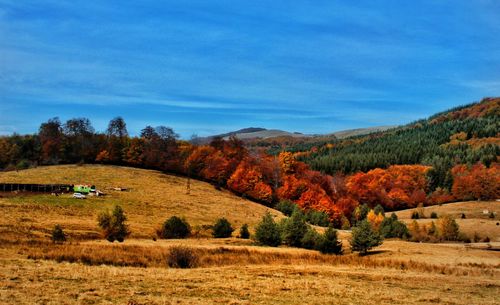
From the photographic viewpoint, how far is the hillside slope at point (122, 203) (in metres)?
55.9

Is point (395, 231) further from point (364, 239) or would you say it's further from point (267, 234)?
point (267, 234)

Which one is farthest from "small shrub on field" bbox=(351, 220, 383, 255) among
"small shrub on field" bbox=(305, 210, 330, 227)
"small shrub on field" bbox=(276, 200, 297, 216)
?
"small shrub on field" bbox=(276, 200, 297, 216)

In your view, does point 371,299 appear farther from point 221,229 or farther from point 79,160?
point 79,160

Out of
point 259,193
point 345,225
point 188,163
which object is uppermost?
point 188,163

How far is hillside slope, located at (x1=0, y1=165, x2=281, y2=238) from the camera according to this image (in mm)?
55938

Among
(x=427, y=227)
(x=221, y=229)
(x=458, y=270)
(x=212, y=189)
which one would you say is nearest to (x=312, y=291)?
(x=458, y=270)

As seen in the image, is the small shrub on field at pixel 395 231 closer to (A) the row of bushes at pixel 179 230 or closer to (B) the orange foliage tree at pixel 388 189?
(A) the row of bushes at pixel 179 230

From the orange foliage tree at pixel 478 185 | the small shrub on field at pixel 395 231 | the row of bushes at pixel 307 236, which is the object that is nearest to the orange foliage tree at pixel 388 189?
the orange foliage tree at pixel 478 185

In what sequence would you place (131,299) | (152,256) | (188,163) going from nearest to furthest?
1. (131,299)
2. (152,256)
3. (188,163)

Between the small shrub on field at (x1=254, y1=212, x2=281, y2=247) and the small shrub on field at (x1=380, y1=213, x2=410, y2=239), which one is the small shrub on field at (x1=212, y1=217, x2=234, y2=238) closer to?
the small shrub on field at (x1=254, y1=212, x2=281, y2=247)

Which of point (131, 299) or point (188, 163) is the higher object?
point (188, 163)

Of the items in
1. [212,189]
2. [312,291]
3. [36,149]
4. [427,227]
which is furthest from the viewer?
[36,149]

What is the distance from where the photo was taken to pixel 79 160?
127m

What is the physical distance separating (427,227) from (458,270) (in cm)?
6984
